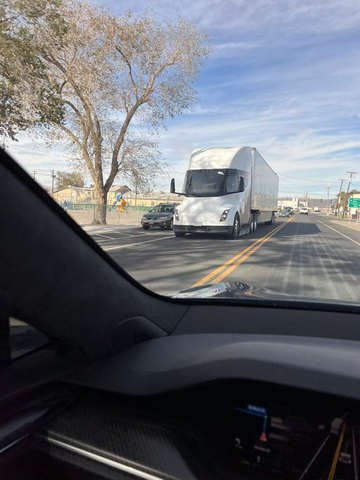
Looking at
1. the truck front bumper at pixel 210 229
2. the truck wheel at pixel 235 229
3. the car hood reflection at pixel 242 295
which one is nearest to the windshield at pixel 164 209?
the truck front bumper at pixel 210 229

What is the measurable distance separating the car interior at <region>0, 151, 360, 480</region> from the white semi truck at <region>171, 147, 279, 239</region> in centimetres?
1509

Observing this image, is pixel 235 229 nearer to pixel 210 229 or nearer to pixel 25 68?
pixel 210 229

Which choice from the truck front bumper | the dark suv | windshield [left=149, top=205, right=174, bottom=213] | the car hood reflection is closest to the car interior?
the car hood reflection

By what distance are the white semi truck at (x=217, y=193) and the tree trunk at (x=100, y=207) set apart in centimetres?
637

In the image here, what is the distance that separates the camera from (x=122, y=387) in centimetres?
189

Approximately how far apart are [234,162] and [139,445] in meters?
17.6

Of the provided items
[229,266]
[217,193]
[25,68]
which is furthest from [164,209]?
[229,266]

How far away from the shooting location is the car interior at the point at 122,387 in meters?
1.59

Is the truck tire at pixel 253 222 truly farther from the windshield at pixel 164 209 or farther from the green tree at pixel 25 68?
the green tree at pixel 25 68

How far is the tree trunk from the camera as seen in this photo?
77.2 feet

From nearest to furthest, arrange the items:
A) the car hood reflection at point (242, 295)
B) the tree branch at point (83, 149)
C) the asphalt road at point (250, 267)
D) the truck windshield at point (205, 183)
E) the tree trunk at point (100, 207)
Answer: the car hood reflection at point (242, 295), the asphalt road at point (250, 267), the truck windshield at point (205, 183), the tree trunk at point (100, 207), the tree branch at point (83, 149)

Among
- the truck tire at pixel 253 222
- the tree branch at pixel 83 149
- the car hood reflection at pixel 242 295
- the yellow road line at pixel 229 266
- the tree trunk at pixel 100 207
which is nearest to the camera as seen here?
the car hood reflection at pixel 242 295

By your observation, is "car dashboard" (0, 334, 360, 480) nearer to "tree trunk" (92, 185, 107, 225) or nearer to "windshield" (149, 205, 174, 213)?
"tree trunk" (92, 185, 107, 225)

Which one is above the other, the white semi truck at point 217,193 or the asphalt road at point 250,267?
the white semi truck at point 217,193
